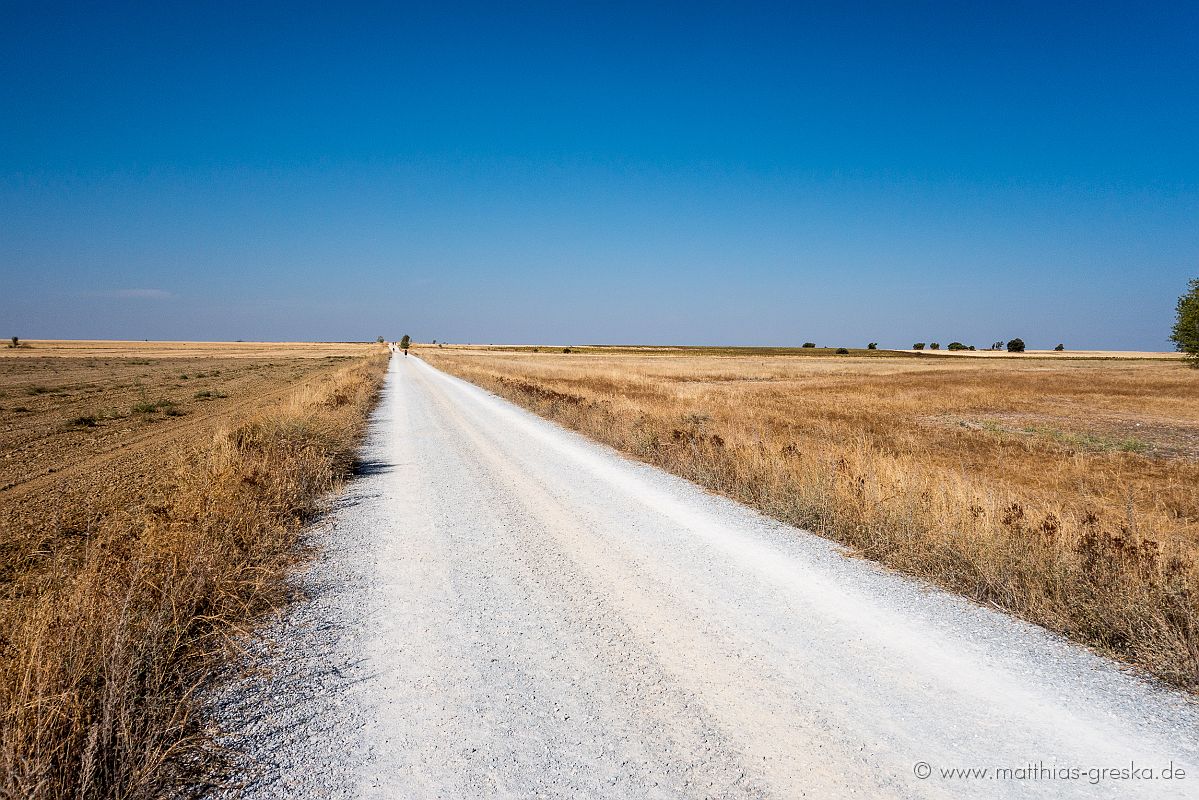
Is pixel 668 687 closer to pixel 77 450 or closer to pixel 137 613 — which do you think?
pixel 137 613

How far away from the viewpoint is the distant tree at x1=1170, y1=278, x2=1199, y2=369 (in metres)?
51.8

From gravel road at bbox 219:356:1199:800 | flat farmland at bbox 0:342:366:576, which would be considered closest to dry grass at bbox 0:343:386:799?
flat farmland at bbox 0:342:366:576

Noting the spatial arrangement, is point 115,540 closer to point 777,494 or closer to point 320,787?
point 320,787

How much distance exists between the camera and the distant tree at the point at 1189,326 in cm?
5178

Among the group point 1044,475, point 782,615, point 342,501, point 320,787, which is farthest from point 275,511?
point 1044,475

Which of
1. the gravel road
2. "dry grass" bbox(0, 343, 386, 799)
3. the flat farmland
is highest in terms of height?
"dry grass" bbox(0, 343, 386, 799)

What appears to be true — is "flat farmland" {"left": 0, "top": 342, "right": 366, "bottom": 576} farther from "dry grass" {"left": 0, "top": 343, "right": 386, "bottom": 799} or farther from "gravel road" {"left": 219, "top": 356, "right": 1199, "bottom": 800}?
"gravel road" {"left": 219, "top": 356, "right": 1199, "bottom": 800}

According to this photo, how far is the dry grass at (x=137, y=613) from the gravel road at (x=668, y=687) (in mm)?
358

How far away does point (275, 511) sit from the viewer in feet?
23.8

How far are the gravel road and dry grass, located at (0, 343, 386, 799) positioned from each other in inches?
14.1

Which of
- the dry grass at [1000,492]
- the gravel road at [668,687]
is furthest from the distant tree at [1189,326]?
the gravel road at [668,687]

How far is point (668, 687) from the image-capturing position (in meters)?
3.65

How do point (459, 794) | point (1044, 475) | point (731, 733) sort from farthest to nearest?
point (1044, 475) → point (731, 733) → point (459, 794)

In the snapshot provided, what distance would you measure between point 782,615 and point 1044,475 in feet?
32.8
